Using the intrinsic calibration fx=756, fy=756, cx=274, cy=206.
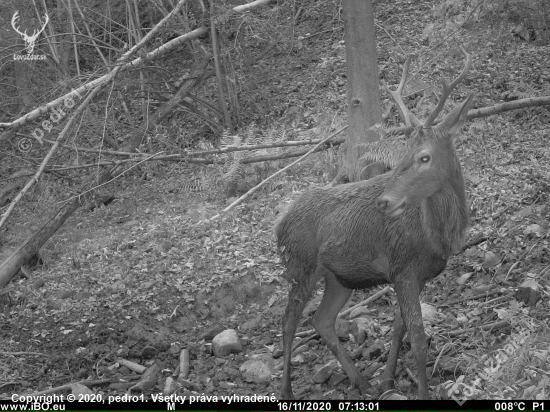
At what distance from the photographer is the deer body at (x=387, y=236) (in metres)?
5.95

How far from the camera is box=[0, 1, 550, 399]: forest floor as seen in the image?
6.52 m

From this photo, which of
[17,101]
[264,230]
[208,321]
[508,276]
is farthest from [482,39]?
[17,101]

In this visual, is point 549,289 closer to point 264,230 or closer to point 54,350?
point 264,230

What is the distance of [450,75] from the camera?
11609mm

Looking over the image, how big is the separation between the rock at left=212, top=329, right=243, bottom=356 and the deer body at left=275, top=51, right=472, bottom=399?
3.43 ft

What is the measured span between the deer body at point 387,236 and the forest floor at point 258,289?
1.57 feet

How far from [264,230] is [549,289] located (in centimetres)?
406

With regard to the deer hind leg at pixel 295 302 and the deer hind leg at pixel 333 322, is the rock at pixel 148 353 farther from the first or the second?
the deer hind leg at pixel 333 322

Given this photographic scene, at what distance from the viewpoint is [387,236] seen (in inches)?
247

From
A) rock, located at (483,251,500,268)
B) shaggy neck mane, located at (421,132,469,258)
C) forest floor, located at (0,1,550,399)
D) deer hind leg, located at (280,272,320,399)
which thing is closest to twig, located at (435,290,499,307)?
forest floor, located at (0,1,550,399)

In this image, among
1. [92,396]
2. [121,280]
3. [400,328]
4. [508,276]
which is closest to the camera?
[400,328]

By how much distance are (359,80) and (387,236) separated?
2.63 meters
